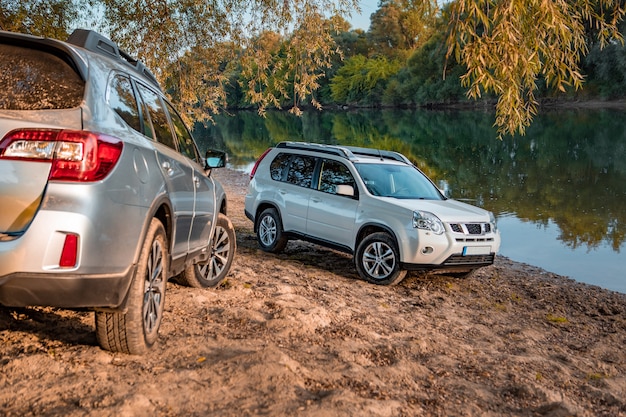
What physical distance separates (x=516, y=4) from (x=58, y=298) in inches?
188

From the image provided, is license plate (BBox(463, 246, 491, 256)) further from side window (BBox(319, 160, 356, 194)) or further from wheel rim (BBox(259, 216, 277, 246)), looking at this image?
wheel rim (BBox(259, 216, 277, 246))

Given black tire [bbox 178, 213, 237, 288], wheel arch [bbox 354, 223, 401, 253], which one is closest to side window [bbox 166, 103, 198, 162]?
black tire [bbox 178, 213, 237, 288]

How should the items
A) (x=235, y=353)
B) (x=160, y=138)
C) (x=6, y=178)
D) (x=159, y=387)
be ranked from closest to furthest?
(x=6, y=178), (x=159, y=387), (x=235, y=353), (x=160, y=138)

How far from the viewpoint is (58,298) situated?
355 centimetres

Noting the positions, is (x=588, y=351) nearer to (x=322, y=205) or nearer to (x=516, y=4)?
(x=516, y=4)

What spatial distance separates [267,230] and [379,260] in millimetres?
2589

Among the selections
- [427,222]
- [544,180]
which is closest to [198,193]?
[427,222]

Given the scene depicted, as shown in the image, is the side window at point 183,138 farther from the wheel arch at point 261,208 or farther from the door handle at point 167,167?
the wheel arch at point 261,208

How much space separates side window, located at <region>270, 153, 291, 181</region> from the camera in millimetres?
11422

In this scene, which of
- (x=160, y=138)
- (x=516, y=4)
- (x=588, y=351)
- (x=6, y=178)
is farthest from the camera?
(x=588, y=351)

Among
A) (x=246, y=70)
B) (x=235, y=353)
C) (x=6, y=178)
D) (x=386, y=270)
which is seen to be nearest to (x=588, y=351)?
(x=386, y=270)

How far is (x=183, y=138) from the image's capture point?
615cm

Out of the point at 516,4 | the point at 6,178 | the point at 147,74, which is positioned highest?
the point at 516,4

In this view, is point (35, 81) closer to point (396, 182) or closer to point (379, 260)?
point (379, 260)
